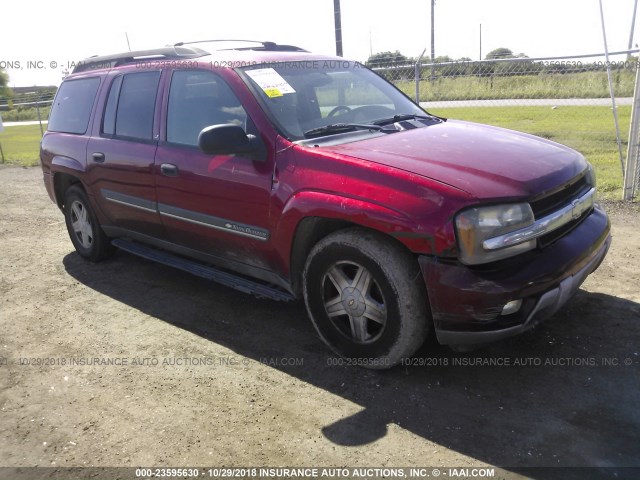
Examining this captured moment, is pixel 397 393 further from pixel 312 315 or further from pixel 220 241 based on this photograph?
pixel 220 241

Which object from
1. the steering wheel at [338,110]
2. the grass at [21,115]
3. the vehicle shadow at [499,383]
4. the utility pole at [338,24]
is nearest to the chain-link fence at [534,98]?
the utility pole at [338,24]

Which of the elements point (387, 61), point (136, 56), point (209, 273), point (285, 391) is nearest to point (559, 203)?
point (285, 391)

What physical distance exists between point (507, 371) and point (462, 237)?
1.04 metres

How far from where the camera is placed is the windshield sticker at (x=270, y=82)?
12.2 ft

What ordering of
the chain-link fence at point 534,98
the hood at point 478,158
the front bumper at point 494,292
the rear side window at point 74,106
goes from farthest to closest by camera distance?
1. the chain-link fence at point 534,98
2. the rear side window at point 74,106
3. the hood at point 478,158
4. the front bumper at point 494,292

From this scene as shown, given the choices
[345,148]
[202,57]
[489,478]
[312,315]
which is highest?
[202,57]

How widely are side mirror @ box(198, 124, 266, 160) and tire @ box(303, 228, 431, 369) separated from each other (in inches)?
29.9

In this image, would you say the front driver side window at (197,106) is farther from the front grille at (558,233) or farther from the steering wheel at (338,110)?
the front grille at (558,233)

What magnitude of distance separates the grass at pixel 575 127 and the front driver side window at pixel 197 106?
16.3 ft

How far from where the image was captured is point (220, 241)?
12.9 feet

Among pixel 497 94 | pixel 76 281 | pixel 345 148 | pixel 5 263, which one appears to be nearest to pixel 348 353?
pixel 345 148

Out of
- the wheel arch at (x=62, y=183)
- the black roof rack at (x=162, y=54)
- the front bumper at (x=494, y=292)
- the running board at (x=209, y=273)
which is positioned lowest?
the running board at (x=209, y=273)

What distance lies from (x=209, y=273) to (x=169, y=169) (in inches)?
32.8

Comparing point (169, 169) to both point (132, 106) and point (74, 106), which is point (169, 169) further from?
point (74, 106)
